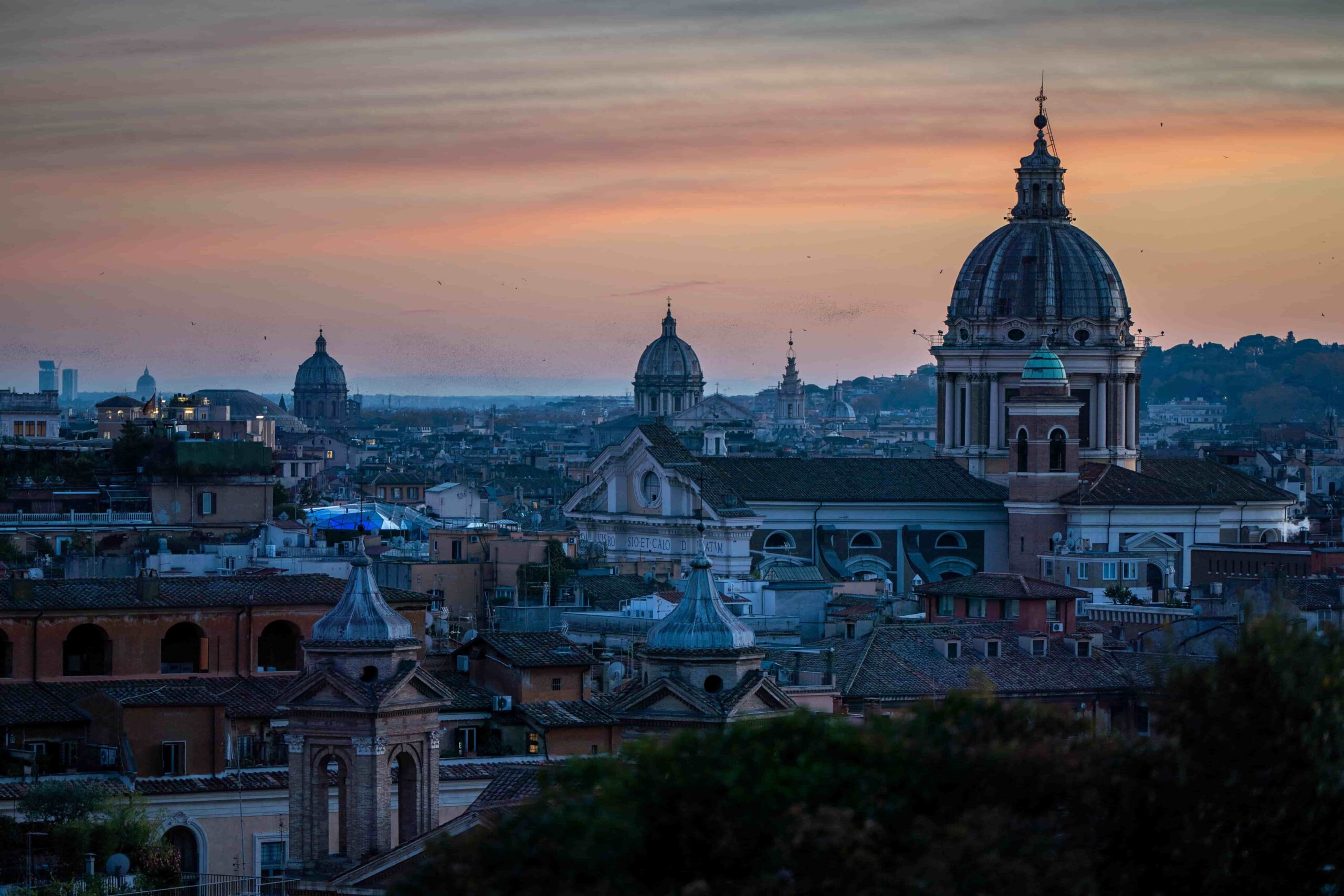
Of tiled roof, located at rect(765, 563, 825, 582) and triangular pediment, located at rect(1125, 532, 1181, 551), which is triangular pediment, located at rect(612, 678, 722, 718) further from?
triangular pediment, located at rect(1125, 532, 1181, 551)

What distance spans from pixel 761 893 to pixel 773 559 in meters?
43.5

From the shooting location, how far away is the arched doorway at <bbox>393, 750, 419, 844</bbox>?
99.8 ft

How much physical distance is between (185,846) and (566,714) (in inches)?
170

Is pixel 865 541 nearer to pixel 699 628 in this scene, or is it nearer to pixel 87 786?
pixel 87 786

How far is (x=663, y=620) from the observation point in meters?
31.3

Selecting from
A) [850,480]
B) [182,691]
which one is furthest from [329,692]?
[850,480]

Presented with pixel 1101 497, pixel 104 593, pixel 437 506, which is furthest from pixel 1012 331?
pixel 104 593

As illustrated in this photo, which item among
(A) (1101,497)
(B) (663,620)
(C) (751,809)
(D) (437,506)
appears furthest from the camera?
(D) (437,506)

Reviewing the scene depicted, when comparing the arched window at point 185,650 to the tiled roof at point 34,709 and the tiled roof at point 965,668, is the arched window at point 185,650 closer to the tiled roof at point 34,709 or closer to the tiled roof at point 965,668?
the tiled roof at point 34,709

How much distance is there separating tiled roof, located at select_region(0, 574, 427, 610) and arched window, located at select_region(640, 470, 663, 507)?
2927 cm

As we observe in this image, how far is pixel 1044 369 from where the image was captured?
235 feet

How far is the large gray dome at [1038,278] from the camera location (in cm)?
7525

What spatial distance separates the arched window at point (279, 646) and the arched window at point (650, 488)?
102 feet

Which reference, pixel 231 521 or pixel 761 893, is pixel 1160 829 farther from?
pixel 231 521
